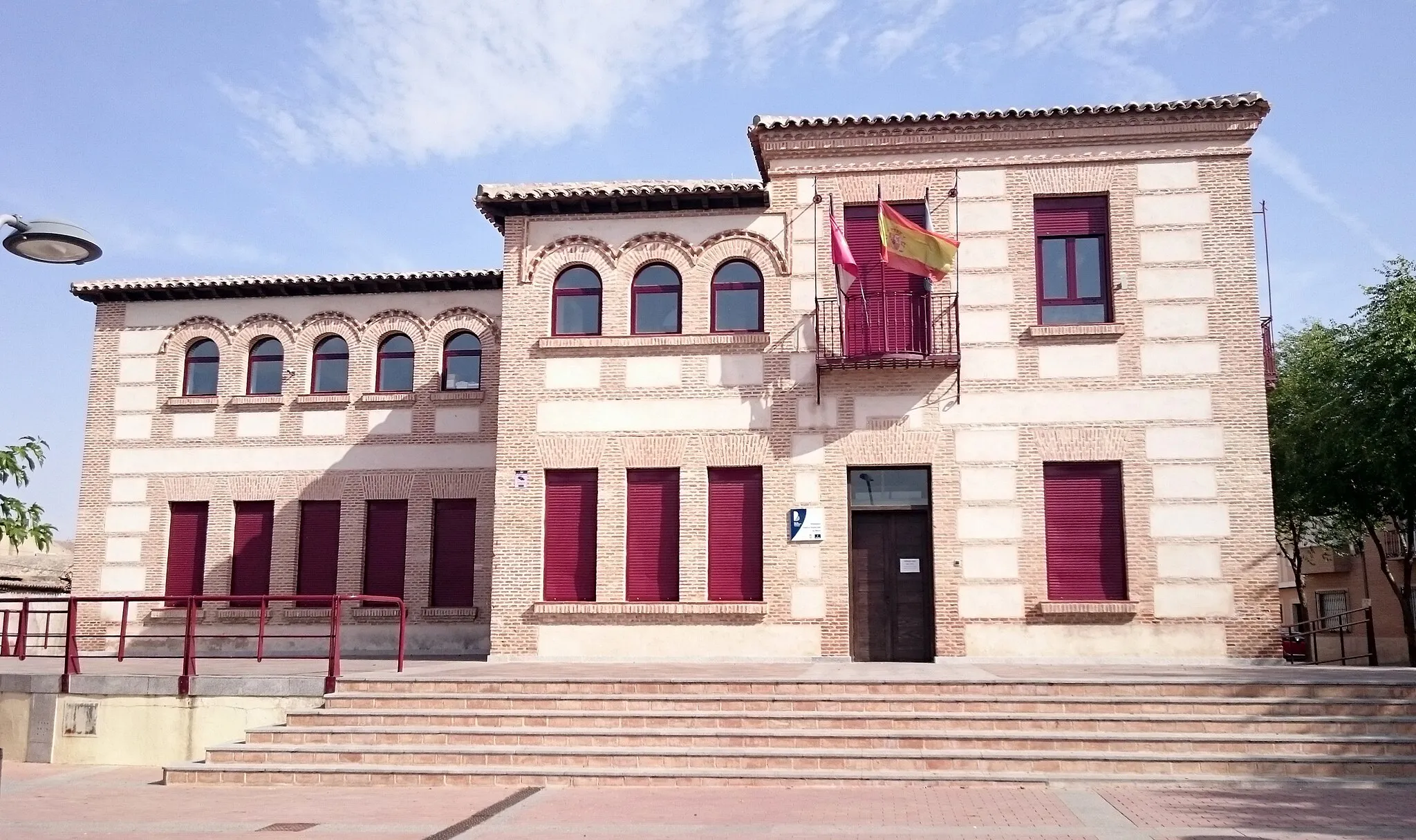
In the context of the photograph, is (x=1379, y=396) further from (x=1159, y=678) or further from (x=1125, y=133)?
(x=1159, y=678)

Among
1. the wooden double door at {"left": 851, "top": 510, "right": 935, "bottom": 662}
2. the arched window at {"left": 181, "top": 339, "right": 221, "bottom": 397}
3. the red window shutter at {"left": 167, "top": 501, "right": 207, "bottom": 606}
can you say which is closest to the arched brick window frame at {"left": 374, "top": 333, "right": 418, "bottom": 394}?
the arched window at {"left": 181, "top": 339, "right": 221, "bottom": 397}

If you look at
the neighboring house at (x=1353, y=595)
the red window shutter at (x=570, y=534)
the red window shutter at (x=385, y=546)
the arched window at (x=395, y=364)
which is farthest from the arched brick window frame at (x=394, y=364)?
the neighboring house at (x=1353, y=595)

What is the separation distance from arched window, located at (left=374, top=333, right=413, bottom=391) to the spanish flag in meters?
8.99

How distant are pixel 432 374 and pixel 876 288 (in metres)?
8.07

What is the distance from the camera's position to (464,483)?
1992 cm

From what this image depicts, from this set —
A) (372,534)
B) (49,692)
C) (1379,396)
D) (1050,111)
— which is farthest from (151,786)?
(1379,396)

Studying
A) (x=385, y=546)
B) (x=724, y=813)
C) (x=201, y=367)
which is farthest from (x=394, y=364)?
(x=724, y=813)

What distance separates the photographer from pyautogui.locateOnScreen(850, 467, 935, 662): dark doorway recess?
53.6 ft

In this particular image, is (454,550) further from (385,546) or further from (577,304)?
(577,304)

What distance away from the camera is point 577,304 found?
17.6 meters

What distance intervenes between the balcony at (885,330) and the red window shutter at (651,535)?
2.88 metres

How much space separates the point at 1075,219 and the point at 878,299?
303 centimetres

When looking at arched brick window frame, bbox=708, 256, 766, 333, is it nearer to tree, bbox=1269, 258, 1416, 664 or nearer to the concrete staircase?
the concrete staircase

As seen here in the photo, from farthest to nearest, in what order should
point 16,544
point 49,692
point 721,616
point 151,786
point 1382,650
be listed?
point 1382,650, point 721,616, point 49,692, point 151,786, point 16,544
